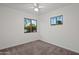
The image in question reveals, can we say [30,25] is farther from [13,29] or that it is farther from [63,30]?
[63,30]

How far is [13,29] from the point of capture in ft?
4.45

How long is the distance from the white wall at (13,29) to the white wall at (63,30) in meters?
0.21

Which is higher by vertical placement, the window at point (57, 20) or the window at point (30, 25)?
the window at point (57, 20)

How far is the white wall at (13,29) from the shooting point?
132cm

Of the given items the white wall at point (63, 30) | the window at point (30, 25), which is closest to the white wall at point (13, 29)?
the window at point (30, 25)

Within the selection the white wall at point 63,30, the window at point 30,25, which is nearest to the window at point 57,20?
the white wall at point 63,30

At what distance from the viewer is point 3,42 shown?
1368 millimetres

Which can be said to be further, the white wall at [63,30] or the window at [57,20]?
the white wall at [63,30]

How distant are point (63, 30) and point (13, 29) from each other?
0.97 metres

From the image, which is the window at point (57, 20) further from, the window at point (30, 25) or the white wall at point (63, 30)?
the window at point (30, 25)

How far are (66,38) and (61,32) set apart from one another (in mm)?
191

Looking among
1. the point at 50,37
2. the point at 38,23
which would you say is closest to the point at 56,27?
the point at 50,37

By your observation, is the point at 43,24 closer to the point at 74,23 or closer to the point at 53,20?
the point at 53,20

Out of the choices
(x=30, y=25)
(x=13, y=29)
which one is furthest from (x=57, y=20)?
Answer: (x=13, y=29)
